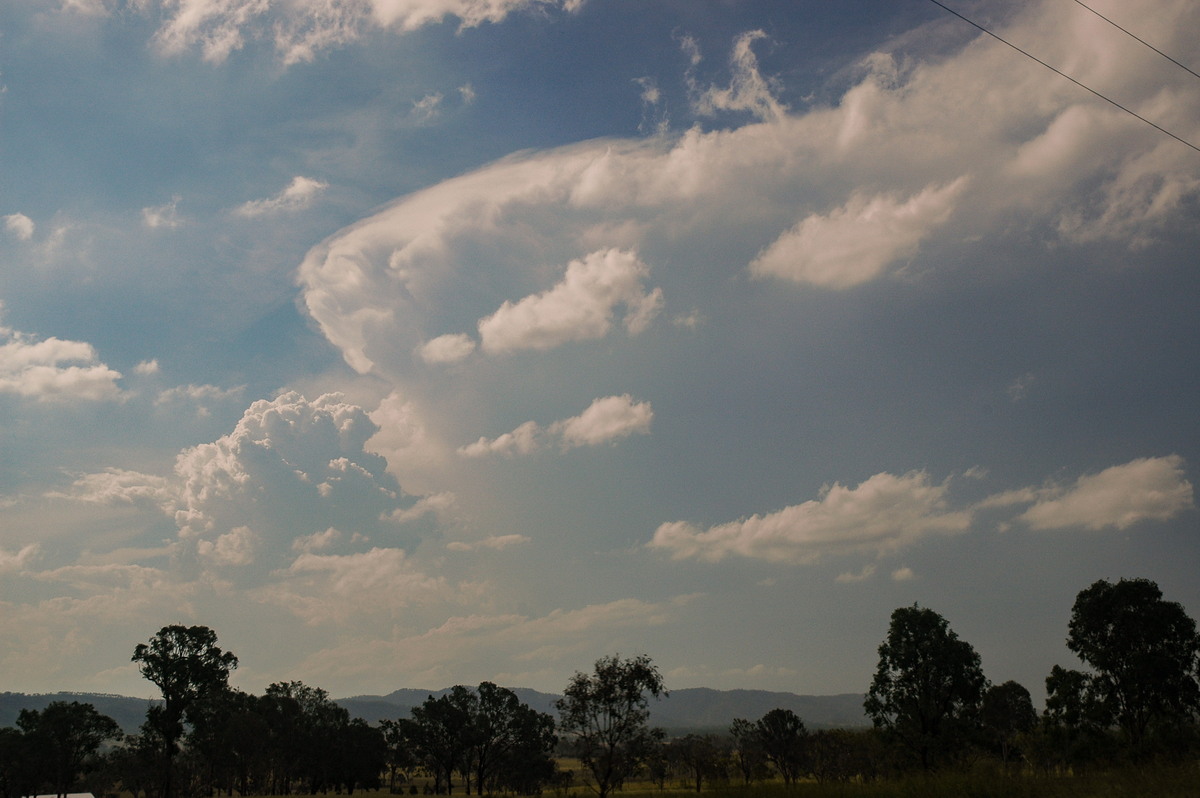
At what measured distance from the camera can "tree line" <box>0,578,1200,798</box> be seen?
51438 millimetres

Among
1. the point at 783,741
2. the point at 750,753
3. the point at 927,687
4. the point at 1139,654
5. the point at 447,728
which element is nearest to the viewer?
the point at 1139,654

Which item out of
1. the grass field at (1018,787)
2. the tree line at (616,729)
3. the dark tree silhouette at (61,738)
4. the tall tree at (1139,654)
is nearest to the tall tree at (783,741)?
the tree line at (616,729)

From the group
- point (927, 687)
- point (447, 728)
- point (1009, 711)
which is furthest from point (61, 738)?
point (1009, 711)

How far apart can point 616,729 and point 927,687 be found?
27.6 meters

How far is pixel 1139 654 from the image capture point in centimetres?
5100

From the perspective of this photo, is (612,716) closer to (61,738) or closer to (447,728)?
(447,728)

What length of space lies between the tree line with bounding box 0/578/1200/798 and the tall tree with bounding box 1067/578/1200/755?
0.30ft

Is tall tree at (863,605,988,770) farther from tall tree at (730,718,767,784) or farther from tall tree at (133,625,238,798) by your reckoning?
tall tree at (133,625,238,798)

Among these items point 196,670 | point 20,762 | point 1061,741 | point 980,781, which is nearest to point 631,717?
point 980,781

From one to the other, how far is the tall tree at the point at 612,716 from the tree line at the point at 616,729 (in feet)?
0.31

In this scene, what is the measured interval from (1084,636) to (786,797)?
3303cm

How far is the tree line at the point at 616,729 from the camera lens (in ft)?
169

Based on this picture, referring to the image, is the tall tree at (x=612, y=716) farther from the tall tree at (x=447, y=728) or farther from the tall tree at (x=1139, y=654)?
the tall tree at (x=447, y=728)

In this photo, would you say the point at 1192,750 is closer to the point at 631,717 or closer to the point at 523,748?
the point at 631,717
